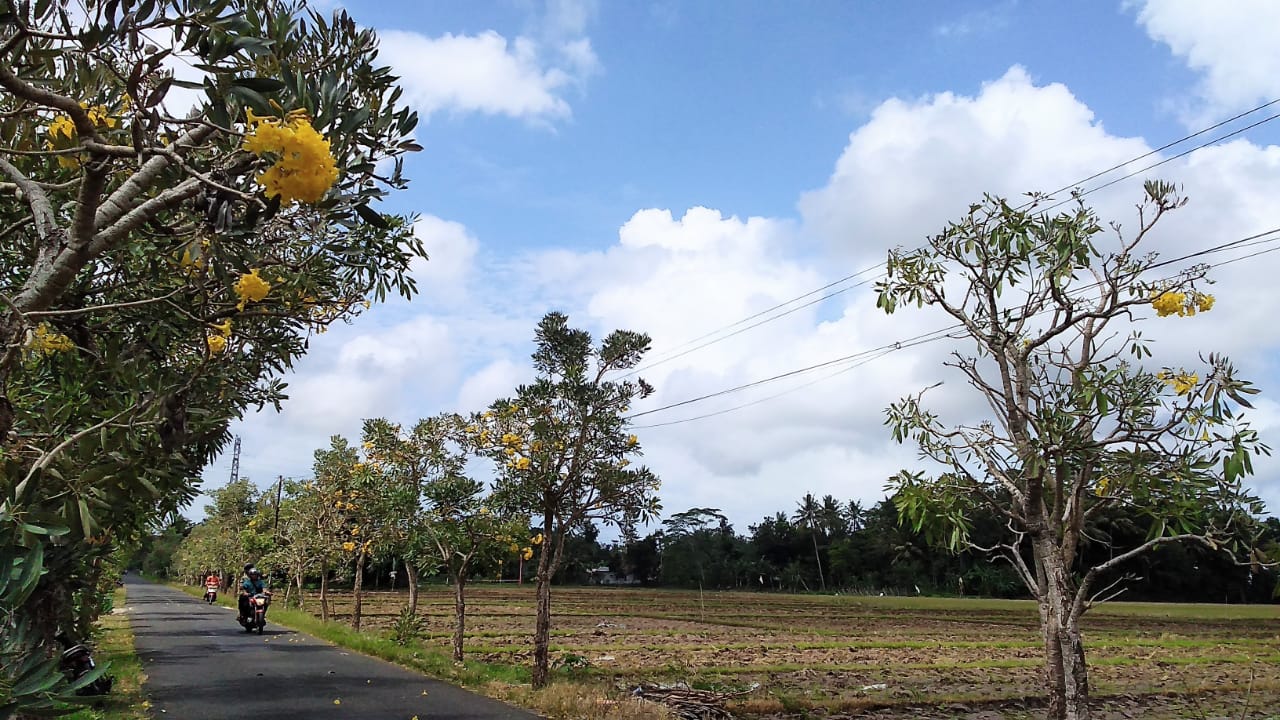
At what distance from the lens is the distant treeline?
184ft

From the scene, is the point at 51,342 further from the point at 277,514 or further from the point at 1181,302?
the point at 277,514

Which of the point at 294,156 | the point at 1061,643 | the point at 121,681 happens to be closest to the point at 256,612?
the point at 121,681

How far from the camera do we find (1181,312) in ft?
16.3

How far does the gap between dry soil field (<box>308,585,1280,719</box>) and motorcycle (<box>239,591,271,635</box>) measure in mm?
3838

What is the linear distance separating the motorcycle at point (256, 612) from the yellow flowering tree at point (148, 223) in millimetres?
13580

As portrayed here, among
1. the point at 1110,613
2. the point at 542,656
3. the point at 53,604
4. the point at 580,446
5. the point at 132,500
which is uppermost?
the point at 580,446

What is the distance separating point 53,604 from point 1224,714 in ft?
48.0

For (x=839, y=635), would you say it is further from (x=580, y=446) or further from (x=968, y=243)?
(x=968, y=243)

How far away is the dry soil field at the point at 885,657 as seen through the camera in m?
11.6

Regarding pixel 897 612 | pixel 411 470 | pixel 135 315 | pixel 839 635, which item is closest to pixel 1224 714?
pixel 839 635

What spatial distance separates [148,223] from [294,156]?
1533 mm

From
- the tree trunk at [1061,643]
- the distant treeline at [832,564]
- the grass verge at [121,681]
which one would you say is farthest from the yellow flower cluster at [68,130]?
the distant treeline at [832,564]

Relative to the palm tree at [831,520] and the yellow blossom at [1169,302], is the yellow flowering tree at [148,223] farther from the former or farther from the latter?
the palm tree at [831,520]

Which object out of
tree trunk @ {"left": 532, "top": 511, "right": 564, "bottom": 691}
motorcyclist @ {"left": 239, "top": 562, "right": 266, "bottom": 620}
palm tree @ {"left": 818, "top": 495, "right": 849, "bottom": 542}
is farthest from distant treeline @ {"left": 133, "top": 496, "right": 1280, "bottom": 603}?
tree trunk @ {"left": 532, "top": 511, "right": 564, "bottom": 691}
